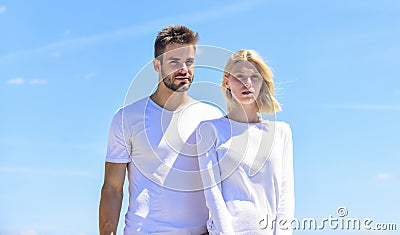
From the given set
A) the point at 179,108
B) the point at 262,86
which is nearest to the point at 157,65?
the point at 179,108

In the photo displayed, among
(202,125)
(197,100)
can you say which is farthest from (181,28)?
(202,125)

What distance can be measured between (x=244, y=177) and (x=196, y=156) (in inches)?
20.9

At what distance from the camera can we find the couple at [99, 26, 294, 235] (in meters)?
3.82

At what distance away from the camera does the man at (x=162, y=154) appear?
4.15m

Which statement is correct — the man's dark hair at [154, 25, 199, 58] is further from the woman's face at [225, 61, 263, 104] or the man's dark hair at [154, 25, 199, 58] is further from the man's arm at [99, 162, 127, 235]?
the man's arm at [99, 162, 127, 235]

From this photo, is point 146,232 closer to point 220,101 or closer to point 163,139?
point 163,139

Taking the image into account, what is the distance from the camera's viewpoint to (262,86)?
406 cm

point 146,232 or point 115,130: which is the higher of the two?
point 115,130

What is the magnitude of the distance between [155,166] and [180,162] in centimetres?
21

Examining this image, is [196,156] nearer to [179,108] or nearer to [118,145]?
[179,108]

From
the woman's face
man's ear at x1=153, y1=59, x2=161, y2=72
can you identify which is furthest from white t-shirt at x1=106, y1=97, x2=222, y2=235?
the woman's face

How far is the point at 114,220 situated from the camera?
439 cm

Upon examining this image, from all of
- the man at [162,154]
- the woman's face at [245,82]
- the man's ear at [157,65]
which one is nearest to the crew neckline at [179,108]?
the man at [162,154]

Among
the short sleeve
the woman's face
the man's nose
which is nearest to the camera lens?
the woman's face
